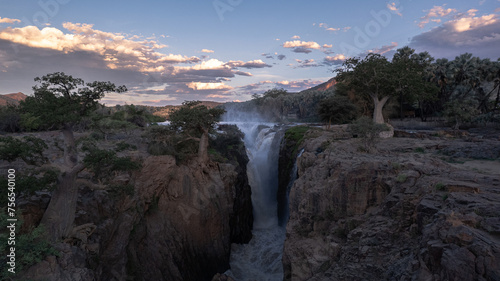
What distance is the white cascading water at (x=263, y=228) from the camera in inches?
811

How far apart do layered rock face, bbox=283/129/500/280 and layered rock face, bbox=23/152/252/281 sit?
8.13 metres

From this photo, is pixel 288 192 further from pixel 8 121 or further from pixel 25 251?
pixel 8 121

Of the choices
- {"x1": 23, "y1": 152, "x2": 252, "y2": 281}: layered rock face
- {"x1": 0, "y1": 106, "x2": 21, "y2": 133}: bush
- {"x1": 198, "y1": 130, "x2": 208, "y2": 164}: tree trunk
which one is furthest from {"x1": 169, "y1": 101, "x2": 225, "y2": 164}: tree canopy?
{"x1": 0, "y1": 106, "x2": 21, "y2": 133}: bush

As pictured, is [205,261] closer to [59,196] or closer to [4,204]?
[59,196]

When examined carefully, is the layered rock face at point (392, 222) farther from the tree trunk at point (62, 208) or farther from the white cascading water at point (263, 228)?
the tree trunk at point (62, 208)

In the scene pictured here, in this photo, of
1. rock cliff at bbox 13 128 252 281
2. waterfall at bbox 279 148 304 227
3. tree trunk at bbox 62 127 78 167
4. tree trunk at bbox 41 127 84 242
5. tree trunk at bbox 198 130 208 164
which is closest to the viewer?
tree trunk at bbox 41 127 84 242

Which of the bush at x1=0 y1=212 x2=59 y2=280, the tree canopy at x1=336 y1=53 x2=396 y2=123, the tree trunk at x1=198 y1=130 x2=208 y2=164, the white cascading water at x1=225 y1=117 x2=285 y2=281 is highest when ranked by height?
the tree canopy at x1=336 y1=53 x2=396 y2=123

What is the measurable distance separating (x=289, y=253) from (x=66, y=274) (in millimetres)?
9348

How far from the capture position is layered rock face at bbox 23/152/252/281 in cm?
1053

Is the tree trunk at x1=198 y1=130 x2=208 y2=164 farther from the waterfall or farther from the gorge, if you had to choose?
the waterfall

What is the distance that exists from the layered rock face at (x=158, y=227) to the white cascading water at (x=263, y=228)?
1414 mm

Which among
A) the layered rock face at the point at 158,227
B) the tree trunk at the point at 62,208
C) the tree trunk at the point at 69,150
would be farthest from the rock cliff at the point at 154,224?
the tree trunk at the point at 69,150

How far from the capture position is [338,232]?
1105cm

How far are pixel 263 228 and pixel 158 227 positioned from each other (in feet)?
44.3
